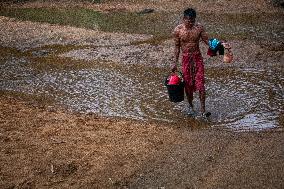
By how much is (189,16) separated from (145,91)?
2287mm

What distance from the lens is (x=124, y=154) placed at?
5.79 metres

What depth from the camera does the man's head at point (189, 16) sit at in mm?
6488

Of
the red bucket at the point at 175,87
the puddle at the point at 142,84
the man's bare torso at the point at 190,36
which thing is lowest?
the puddle at the point at 142,84

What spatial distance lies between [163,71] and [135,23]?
5.65 meters

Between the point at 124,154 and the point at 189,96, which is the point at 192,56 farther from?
the point at 124,154

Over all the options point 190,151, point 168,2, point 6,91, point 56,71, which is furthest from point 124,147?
point 168,2

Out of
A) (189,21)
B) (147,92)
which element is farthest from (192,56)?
(147,92)

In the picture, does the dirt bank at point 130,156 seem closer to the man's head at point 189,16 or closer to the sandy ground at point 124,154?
the sandy ground at point 124,154

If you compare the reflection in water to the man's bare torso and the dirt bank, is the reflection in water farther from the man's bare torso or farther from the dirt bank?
the man's bare torso

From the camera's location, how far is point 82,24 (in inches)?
585

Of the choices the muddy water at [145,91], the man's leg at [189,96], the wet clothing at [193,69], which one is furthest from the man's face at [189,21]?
the muddy water at [145,91]

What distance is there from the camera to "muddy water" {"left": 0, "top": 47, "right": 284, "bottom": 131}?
7062mm

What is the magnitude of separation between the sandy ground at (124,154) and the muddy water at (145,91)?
419mm

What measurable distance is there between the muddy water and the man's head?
4.99 ft
